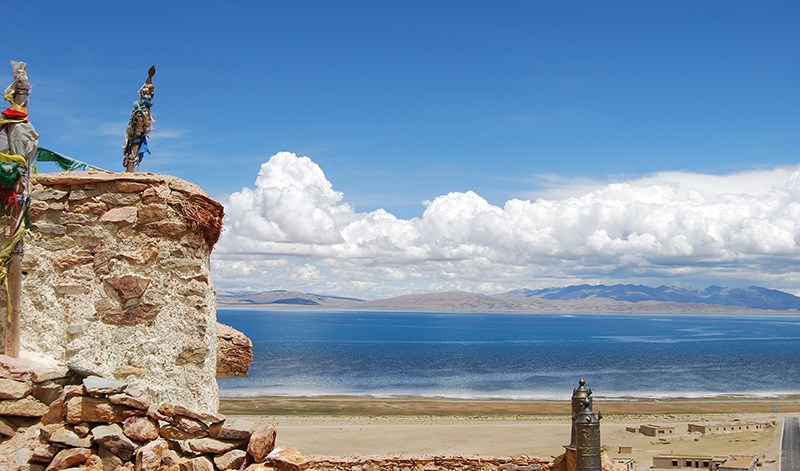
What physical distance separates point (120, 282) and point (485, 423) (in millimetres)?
49502

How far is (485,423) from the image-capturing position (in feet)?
176

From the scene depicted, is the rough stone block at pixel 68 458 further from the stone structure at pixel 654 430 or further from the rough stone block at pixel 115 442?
the stone structure at pixel 654 430

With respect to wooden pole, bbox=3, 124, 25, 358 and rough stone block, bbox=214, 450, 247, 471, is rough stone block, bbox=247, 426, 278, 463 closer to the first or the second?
rough stone block, bbox=214, 450, 247, 471

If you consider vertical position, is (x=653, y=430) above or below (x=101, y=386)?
below

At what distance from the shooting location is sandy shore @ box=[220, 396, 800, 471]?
144ft

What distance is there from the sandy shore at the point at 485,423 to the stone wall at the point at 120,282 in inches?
1144

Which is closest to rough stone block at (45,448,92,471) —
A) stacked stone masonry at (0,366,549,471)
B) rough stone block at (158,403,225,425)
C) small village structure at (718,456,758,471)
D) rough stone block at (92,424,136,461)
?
stacked stone masonry at (0,366,549,471)

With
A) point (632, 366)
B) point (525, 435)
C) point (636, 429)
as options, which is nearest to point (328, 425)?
point (525, 435)

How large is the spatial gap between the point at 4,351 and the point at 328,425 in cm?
4608

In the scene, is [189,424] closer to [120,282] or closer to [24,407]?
[24,407]

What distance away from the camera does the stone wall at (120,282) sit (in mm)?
6988

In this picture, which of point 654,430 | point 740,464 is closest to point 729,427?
point 654,430

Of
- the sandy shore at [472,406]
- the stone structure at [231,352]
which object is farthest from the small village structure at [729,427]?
the stone structure at [231,352]

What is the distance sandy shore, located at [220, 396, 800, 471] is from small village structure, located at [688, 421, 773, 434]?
766 millimetres
